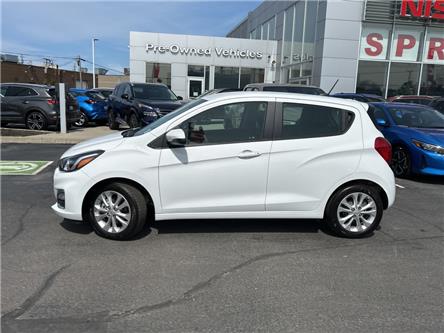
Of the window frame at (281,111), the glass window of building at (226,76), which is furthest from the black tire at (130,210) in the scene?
the glass window of building at (226,76)

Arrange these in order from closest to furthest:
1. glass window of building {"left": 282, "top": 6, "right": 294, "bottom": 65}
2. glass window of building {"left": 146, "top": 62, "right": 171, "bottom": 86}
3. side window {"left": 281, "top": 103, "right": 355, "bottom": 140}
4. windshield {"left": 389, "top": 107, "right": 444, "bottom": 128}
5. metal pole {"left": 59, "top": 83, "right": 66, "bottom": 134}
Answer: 1. side window {"left": 281, "top": 103, "right": 355, "bottom": 140}
2. windshield {"left": 389, "top": 107, "right": 444, "bottom": 128}
3. metal pole {"left": 59, "top": 83, "right": 66, "bottom": 134}
4. glass window of building {"left": 282, "top": 6, "right": 294, "bottom": 65}
5. glass window of building {"left": 146, "top": 62, "right": 171, "bottom": 86}

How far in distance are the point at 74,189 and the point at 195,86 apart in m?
24.4

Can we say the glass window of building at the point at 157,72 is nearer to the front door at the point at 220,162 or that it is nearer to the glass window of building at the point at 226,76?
the glass window of building at the point at 226,76

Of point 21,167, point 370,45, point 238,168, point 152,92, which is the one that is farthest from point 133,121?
point 370,45

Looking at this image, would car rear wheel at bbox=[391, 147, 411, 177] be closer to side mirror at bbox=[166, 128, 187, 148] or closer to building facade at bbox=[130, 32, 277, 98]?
side mirror at bbox=[166, 128, 187, 148]

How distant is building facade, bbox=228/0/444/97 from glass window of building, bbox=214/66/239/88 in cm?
726

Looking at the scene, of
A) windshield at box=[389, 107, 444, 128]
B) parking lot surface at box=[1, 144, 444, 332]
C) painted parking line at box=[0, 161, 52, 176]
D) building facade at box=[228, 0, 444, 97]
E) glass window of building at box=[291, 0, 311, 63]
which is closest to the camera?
parking lot surface at box=[1, 144, 444, 332]

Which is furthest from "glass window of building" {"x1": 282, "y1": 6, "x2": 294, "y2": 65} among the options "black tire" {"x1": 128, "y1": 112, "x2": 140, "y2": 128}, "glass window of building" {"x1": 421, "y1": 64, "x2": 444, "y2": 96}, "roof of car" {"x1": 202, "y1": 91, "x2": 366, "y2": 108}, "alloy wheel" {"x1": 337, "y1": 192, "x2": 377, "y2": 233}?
"alloy wheel" {"x1": 337, "y1": 192, "x2": 377, "y2": 233}

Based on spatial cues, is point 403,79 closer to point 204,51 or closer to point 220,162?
point 204,51

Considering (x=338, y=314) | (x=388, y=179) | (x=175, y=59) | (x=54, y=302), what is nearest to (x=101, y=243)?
(x=54, y=302)

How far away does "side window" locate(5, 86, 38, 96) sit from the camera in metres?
13.9

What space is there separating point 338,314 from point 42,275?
2.65 meters

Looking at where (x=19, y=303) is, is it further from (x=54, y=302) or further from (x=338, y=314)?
(x=338, y=314)

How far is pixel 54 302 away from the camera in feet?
10.9
